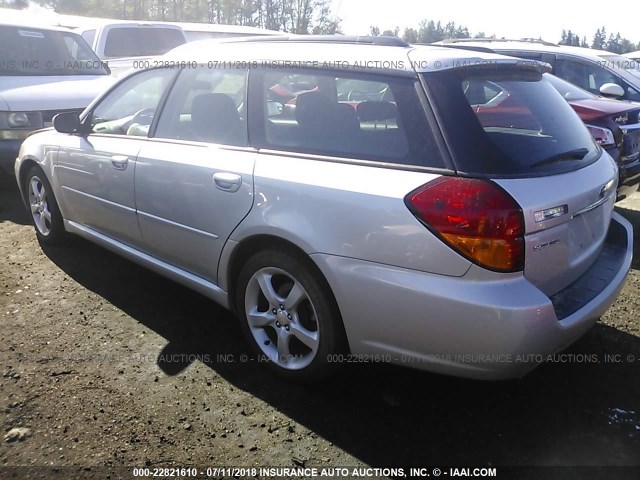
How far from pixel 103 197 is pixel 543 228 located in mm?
2941

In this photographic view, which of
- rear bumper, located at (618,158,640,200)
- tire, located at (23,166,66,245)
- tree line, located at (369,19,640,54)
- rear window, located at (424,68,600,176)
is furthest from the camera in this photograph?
tree line, located at (369,19,640,54)

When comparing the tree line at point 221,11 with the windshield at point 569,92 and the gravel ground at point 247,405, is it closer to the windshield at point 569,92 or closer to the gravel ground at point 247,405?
the windshield at point 569,92

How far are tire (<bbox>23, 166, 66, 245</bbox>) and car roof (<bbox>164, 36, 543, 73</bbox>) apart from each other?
1952 millimetres

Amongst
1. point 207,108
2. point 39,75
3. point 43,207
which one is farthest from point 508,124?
point 39,75

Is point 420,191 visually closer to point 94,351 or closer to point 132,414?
point 132,414

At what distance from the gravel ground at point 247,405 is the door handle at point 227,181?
981 millimetres

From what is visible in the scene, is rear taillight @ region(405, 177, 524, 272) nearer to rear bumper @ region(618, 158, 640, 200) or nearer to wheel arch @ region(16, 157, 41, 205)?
rear bumper @ region(618, 158, 640, 200)

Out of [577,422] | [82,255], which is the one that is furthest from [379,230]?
[82,255]

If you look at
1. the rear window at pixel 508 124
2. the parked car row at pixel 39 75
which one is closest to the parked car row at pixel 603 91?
the rear window at pixel 508 124

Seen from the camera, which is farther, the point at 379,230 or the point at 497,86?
the point at 497,86

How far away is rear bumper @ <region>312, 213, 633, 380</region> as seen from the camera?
2.30 m

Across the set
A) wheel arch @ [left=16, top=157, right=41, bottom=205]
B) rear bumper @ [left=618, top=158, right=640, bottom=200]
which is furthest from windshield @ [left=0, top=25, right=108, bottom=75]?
rear bumper @ [left=618, top=158, right=640, bottom=200]

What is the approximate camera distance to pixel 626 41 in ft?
222

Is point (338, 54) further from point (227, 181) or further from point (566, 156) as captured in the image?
point (566, 156)
